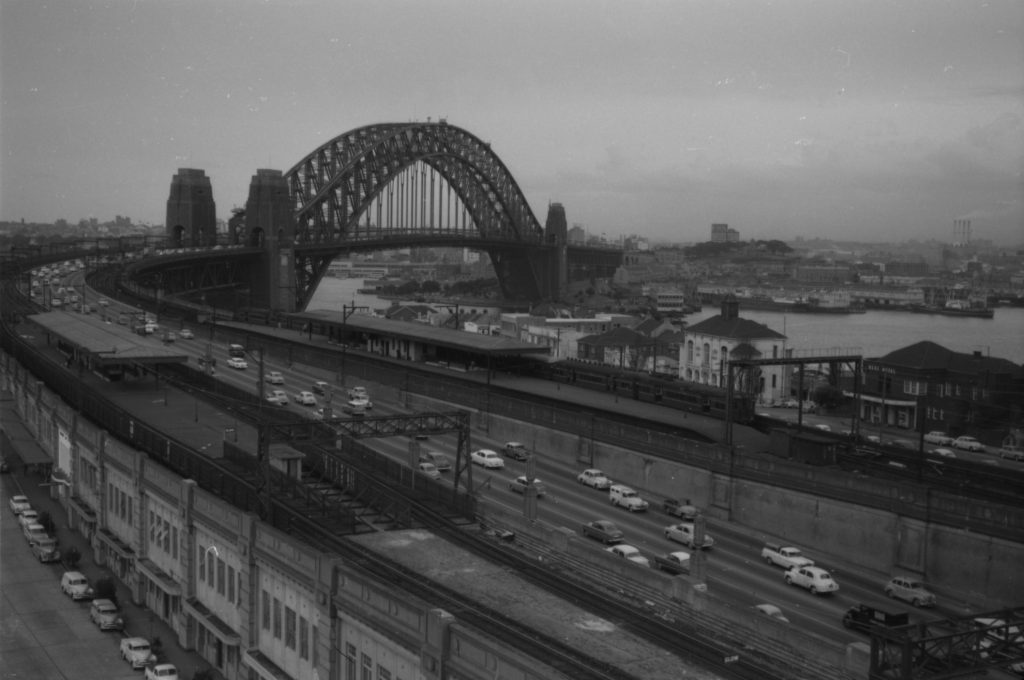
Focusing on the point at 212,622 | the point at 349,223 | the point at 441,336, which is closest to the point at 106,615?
the point at 212,622

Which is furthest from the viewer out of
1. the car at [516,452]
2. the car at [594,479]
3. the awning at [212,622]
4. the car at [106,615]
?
the car at [516,452]

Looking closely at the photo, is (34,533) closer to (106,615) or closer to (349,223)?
(106,615)

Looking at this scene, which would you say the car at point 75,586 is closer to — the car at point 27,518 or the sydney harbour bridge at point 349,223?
the car at point 27,518

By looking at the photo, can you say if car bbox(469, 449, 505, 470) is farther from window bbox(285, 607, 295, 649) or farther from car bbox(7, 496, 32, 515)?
window bbox(285, 607, 295, 649)

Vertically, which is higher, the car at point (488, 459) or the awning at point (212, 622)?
the car at point (488, 459)

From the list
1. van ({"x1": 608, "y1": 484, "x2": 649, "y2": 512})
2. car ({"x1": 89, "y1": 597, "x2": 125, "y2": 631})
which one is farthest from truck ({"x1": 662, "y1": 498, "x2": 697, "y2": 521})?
car ({"x1": 89, "y1": 597, "x2": 125, "y2": 631})

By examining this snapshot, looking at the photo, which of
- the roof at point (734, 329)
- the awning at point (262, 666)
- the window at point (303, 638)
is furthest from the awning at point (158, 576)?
the roof at point (734, 329)

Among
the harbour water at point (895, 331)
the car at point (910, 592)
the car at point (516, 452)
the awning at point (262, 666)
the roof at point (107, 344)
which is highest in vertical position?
the roof at point (107, 344)
